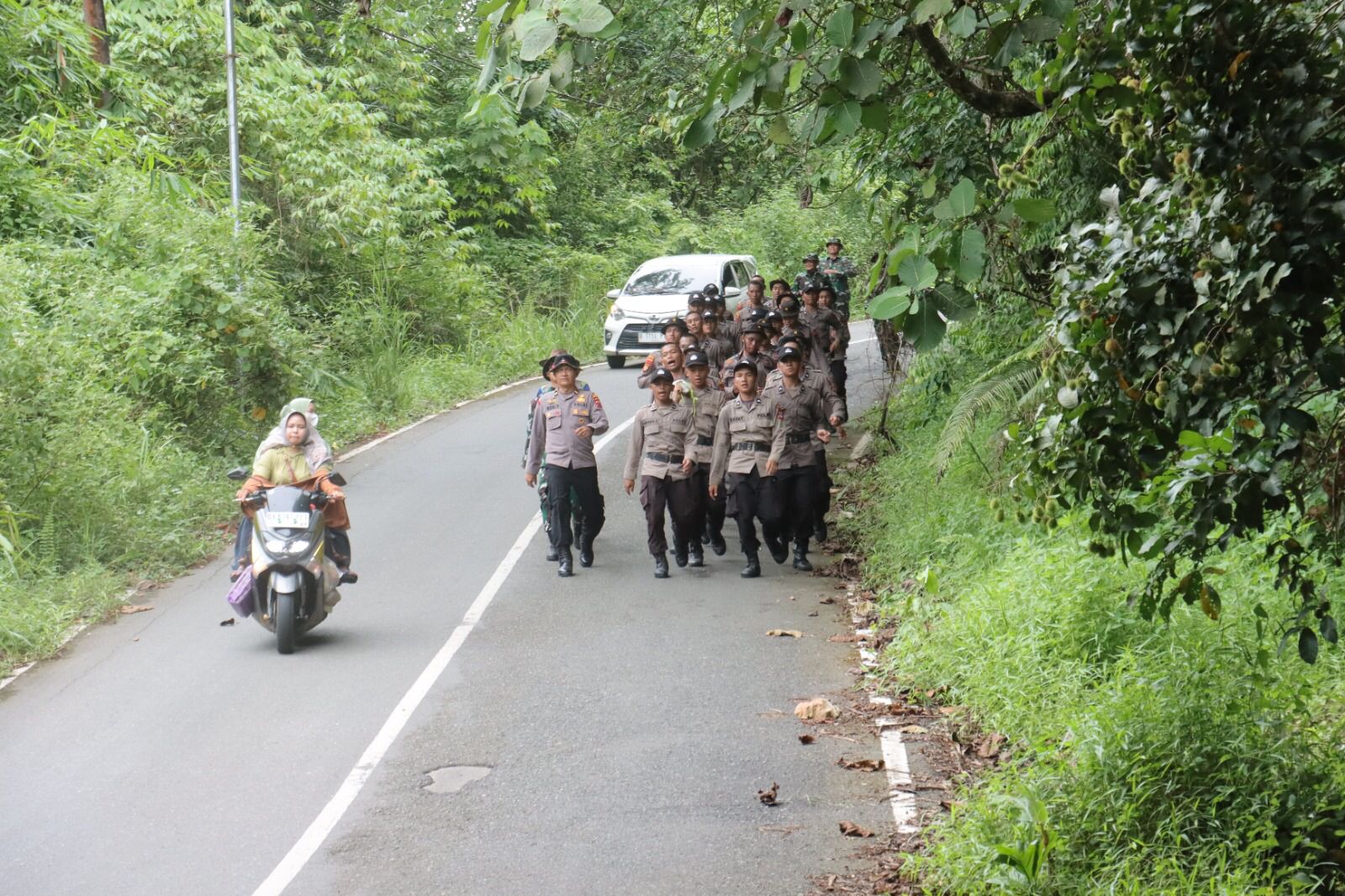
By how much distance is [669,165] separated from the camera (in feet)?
139

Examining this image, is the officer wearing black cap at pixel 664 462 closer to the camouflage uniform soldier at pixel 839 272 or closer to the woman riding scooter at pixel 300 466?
the woman riding scooter at pixel 300 466

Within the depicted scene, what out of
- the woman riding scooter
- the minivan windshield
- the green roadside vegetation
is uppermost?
the minivan windshield

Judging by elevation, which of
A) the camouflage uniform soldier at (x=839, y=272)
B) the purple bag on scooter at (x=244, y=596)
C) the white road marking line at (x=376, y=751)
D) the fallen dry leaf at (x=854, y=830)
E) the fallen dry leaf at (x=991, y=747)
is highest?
the camouflage uniform soldier at (x=839, y=272)

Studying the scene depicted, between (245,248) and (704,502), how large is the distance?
804 cm

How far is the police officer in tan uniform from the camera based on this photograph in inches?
487

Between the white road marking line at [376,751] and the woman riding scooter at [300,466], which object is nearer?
the white road marking line at [376,751]

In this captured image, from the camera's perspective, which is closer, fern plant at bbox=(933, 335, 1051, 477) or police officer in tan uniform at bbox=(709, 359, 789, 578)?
fern plant at bbox=(933, 335, 1051, 477)

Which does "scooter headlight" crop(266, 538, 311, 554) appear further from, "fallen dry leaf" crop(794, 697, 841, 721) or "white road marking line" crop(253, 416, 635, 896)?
"fallen dry leaf" crop(794, 697, 841, 721)

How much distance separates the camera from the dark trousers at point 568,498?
12492 mm

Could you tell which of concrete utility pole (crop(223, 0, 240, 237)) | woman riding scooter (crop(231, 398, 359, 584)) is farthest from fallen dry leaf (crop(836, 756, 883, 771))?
concrete utility pole (crop(223, 0, 240, 237))

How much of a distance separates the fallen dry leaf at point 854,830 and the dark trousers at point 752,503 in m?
5.72

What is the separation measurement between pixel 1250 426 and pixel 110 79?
648 inches

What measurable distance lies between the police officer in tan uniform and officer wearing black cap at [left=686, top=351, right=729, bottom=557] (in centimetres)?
15

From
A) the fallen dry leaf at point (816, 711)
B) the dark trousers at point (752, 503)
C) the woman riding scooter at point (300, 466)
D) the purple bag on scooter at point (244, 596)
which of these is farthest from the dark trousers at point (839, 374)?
the fallen dry leaf at point (816, 711)
